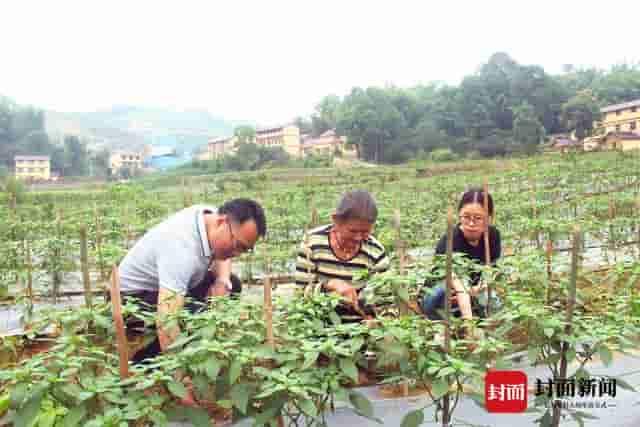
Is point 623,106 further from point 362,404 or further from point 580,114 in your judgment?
point 362,404

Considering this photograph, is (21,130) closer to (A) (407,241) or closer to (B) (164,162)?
(B) (164,162)

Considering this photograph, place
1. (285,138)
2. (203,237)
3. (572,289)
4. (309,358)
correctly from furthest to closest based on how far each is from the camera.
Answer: (285,138), (203,237), (572,289), (309,358)

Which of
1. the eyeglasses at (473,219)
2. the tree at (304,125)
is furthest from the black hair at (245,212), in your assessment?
the tree at (304,125)

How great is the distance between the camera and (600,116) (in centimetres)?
3862

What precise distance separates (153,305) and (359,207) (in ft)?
2.91

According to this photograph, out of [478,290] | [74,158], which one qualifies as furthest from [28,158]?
[478,290]

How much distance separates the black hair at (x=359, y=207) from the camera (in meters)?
2.34

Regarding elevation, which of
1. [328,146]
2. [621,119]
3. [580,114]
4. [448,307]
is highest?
[580,114]

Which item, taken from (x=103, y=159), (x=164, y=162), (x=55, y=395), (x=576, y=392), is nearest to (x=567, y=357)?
(x=576, y=392)

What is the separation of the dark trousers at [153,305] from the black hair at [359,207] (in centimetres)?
57

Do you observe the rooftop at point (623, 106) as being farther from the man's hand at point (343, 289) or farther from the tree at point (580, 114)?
the man's hand at point (343, 289)

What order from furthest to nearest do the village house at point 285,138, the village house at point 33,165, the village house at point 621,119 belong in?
the village house at point 285,138 → the village house at point 33,165 → the village house at point 621,119

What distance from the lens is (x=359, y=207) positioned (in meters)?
2.34

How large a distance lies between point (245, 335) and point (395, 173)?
24.0 metres
